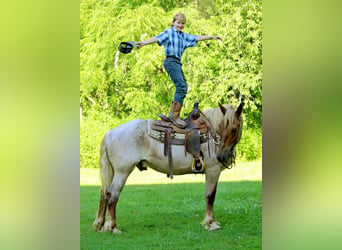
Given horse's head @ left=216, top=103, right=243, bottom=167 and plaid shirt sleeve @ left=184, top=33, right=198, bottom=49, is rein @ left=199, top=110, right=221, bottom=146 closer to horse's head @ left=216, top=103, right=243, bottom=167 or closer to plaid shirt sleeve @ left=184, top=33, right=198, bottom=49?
horse's head @ left=216, top=103, right=243, bottom=167

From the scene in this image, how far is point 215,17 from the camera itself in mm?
6785

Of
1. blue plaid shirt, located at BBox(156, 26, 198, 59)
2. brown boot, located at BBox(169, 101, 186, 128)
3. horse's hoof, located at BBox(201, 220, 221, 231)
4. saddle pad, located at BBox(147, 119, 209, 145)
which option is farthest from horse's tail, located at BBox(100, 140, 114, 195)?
blue plaid shirt, located at BBox(156, 26, 198, 59)

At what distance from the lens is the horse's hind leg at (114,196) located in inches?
205

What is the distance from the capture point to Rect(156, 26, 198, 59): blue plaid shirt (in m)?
5.12

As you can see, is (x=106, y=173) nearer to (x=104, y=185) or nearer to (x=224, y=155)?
(x=104, y=185)

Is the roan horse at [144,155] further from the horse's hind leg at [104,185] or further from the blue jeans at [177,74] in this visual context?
the blue jeans at [177,74]

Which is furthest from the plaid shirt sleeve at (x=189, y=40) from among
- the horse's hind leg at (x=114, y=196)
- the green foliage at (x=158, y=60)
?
the horse's hind leg at (x=114, y=196)

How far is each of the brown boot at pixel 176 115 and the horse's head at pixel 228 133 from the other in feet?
1.30

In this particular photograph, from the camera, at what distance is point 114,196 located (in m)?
5.21

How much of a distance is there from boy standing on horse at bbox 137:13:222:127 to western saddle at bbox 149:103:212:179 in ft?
0.25

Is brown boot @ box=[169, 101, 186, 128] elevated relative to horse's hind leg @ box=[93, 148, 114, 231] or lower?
elevated

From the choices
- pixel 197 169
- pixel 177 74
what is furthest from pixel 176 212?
pixel 177 74
